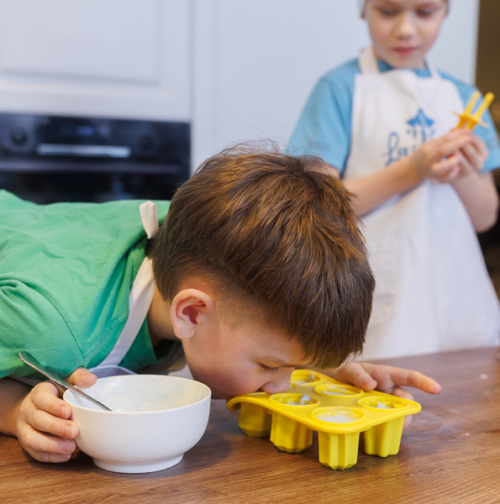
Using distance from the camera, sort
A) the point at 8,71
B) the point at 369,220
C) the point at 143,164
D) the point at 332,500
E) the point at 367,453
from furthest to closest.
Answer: the point at 143,164 → the point at 8,71 → the point at 369,220 → the point at 367,453 → the point at 332,500

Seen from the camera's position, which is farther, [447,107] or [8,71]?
[8,71]

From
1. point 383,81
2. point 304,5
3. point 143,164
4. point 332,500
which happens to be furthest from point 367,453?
point 304,5

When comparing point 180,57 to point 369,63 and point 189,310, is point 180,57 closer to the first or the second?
point 369,63

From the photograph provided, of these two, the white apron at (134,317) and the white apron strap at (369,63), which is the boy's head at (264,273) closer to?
the white apron at (134,317)

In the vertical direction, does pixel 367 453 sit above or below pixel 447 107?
below

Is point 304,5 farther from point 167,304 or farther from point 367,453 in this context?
point 367,453

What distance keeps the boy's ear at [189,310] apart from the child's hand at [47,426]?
0.37 ft

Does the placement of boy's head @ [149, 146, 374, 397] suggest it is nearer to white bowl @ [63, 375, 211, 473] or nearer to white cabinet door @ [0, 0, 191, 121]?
white bowl @ [63, 375, 211, 473]

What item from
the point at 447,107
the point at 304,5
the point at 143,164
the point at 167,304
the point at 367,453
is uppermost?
the point at 304,5

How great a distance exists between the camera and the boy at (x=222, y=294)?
2.02 feet

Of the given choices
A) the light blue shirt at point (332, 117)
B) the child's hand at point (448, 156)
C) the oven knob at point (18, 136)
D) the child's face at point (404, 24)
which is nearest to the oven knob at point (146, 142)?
the oven knob at point (18, 136)

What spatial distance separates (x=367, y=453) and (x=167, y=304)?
11.6 inches

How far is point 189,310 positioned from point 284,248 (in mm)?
141

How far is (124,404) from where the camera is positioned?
655mm
